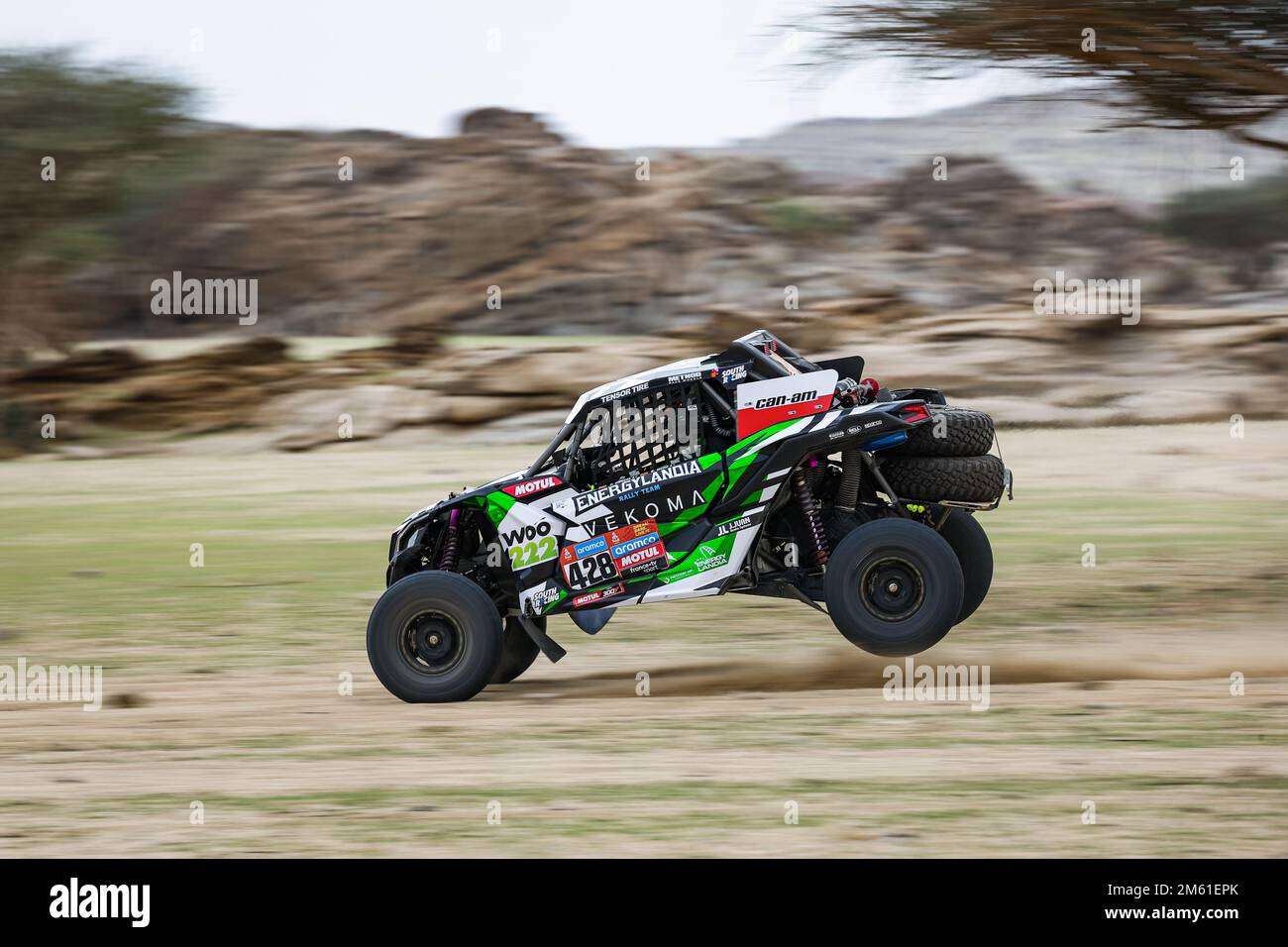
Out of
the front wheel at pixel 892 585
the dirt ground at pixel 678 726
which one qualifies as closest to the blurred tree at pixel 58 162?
the dirt ground at pixel 678 726

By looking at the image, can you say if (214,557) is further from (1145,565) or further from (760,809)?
(760,809)

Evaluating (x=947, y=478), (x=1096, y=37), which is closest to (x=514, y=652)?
(x=947, y=478)

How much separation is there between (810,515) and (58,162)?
29522 millimetres

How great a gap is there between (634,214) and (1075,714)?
45.2 metres

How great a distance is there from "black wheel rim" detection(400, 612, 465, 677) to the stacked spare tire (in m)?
2.88

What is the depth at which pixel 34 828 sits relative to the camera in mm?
7203

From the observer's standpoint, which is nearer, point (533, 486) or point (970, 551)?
point (533, 486)

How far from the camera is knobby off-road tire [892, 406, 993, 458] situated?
989 centimetres

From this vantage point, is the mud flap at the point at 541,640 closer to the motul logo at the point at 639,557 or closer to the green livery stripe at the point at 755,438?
the motul logo at the point at 639,557

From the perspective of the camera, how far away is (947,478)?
9820mm

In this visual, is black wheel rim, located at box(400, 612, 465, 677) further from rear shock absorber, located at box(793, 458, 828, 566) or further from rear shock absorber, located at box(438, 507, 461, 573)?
rear shock absorber, located at box(793, 458, 828, 566)

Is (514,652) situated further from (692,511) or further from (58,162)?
(58,162)

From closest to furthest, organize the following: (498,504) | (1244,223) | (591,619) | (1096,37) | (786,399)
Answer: (786,399) < (498,504) < (591,619) < (1096,37) < (1244,223)

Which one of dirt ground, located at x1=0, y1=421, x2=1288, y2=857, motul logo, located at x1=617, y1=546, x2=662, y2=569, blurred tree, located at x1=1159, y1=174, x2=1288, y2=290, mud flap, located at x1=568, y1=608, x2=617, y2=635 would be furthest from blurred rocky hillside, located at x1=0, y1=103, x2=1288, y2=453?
motul logo, located at x1=617, y1=546, x2=662, y2=569
